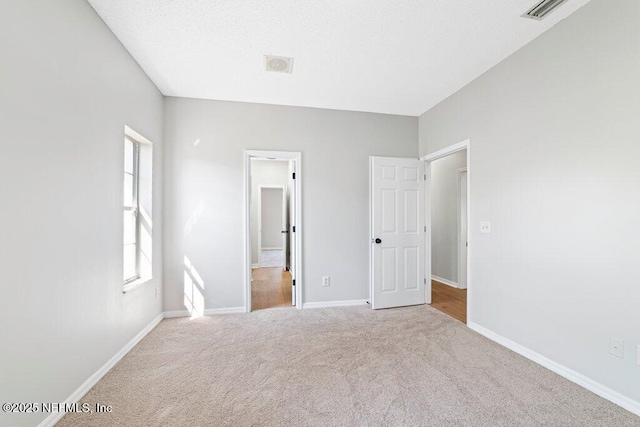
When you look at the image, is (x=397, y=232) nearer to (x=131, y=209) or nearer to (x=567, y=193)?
(x=567, y=193)

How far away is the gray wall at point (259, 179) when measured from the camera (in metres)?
6.75

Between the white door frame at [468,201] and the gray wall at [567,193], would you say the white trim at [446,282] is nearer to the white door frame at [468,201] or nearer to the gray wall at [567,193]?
the white door frame at [468,201]

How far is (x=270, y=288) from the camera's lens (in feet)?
15.7

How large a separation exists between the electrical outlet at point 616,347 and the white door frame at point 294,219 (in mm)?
2879

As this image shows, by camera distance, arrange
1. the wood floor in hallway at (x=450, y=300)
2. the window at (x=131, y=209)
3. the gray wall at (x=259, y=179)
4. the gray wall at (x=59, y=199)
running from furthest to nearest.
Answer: the gray wall at (x=259, y=179)
the wood floor in hallway at (x=450, y=300)
the window at (x=131, y=209)
the gray wall at (x=59, y=199)

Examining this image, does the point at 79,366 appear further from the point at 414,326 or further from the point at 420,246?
the point at 420,246

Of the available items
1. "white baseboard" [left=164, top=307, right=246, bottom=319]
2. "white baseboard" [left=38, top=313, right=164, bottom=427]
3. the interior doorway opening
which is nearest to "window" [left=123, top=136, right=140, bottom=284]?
"white baseboard" [left=38, top=313, right=164, bottom=427]

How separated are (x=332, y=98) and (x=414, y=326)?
9.63 feet

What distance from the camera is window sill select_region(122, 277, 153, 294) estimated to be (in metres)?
2.45

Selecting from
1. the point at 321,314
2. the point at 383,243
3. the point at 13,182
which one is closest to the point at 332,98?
the point at 383,243

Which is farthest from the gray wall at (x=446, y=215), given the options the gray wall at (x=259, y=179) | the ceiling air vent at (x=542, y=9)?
the gray wall at (x=259, y=179)

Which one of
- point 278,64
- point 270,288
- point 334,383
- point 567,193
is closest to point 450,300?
point 567,193

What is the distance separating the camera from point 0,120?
126 centimetres

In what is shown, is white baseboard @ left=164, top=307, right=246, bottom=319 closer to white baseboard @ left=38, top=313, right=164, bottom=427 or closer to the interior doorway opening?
white baseboard @ left=38, top=313, right=164, bottom=427
